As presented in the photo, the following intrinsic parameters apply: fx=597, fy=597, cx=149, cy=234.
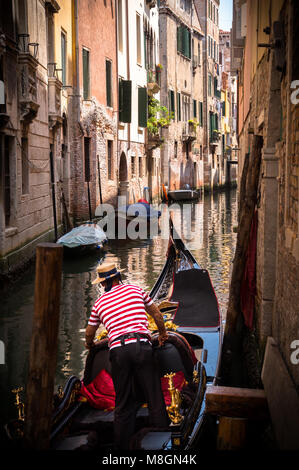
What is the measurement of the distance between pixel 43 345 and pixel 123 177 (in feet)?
57.8

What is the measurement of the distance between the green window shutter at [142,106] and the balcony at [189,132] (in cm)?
811

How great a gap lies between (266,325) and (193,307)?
137 cm

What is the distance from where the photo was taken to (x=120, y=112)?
64.0 ft

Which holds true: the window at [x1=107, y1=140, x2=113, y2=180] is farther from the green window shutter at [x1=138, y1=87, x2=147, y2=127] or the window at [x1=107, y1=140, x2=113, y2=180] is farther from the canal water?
the green window shutter at [x1=138, y1=87, x2=147, y2=127]

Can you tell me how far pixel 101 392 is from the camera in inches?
161

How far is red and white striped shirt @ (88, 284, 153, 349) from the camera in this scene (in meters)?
3.60

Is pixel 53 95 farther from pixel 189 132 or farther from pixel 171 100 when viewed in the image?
pixel 189 132

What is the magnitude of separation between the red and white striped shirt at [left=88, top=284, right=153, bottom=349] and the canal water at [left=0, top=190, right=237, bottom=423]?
151 centimetres

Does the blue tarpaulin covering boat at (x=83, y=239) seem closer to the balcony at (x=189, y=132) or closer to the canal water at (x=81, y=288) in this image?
the canal water at (x=81, y=288)

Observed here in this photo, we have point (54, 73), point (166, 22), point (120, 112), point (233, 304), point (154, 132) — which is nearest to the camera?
point (233, 304)

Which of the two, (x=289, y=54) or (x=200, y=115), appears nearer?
(x=289, y=54)

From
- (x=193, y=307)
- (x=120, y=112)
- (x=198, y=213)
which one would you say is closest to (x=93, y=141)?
(x=120, y=112)

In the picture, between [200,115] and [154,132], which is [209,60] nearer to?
[200,115]

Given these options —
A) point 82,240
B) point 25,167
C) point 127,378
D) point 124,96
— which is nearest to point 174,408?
point 127,378
